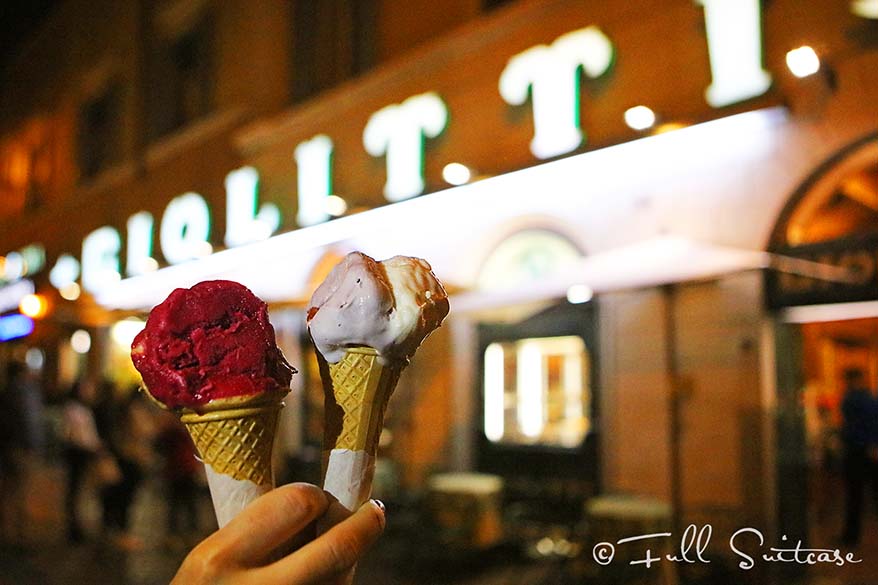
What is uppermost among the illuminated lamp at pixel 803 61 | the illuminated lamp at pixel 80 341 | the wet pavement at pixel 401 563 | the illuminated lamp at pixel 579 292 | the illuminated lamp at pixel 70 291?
the illuminated lamp at pixel 803 61

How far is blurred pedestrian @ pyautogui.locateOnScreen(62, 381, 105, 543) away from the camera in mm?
7848

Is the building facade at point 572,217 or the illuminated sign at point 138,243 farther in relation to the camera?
the illuminated sign at point 138,243

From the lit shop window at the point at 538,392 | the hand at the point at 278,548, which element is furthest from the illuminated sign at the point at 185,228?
the hand at the point at 278,548

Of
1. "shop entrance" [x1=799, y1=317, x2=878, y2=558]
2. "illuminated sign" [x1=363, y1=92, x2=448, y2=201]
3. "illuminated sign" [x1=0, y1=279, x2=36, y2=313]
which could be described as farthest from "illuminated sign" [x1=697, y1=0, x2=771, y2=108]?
"illuminated sign" [x1=0, y1=279, x2=36, y2=313]

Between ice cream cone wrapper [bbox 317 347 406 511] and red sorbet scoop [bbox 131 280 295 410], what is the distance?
0.14m

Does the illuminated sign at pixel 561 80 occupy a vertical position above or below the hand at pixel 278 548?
above

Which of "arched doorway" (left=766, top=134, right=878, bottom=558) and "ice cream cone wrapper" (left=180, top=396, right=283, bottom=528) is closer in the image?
"ice cream cone wrapper" (left=180, top=396, right=283, bottom=528)

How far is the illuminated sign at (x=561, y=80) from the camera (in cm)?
684

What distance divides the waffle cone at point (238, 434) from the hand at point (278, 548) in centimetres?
18

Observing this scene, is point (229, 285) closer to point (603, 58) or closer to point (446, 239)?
point (603, 58)

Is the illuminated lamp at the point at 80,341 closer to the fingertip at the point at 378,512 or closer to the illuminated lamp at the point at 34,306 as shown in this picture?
the illuminated lamp at the point at 34,306

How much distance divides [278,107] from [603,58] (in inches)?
225

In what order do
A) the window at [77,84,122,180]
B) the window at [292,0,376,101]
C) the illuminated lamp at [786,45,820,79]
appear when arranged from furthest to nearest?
the window at [77,84,122,180] → the window at [292,0,376,101] → the illuminated lamp at [786,45,820,79]

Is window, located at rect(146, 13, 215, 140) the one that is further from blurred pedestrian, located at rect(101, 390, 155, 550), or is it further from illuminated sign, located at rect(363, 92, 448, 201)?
blurred pedestrian, located at rect(101, 390, 155, 550)
